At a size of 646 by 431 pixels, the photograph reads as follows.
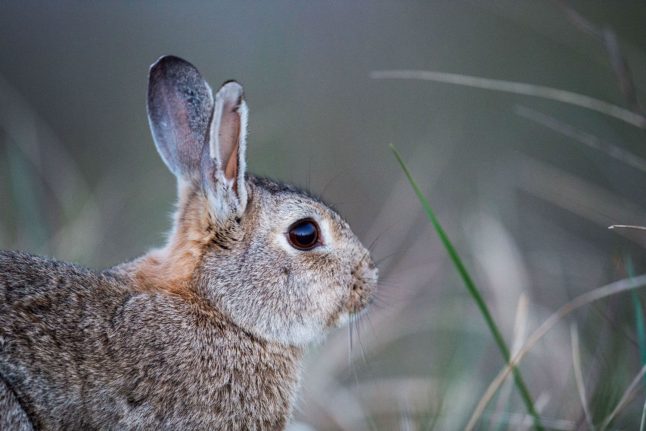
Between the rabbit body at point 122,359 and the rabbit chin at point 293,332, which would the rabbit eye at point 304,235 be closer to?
the rabbit chin at point 293,332

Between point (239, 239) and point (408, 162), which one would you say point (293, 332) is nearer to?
point (239, 239)

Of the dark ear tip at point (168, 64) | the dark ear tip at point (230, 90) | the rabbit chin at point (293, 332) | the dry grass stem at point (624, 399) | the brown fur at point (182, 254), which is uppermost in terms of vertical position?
the dark ear tip at point (168, 64)

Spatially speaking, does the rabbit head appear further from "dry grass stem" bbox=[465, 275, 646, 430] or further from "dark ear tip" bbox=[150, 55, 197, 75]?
"dry grass stem" bbox=[465, 275, 646, 430]

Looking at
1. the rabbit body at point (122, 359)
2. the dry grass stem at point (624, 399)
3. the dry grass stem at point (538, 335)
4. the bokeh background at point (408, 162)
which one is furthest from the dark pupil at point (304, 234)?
the dry grass stem at point (624, 399)

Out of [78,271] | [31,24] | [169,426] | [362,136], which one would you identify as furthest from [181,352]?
[31,24]

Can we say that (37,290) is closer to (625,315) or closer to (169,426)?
(169,426)

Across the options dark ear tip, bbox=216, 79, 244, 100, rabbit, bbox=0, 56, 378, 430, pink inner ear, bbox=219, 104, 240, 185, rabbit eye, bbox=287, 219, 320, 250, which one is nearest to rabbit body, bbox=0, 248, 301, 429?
rabbit, bbox=0, 56, 378, 430
